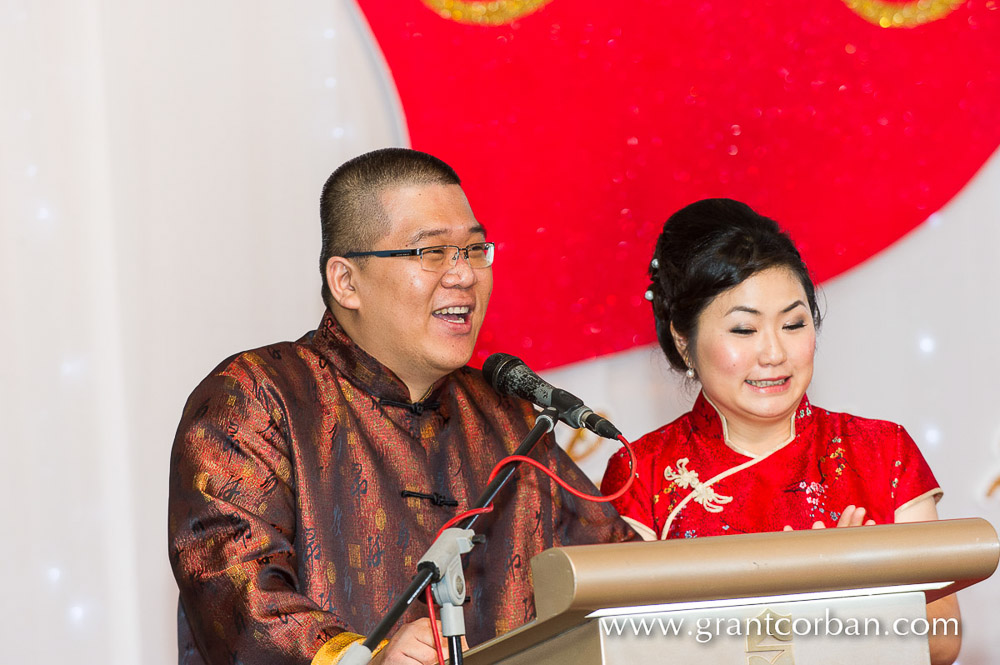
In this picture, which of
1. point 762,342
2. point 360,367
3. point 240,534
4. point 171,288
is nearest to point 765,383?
point 762,342

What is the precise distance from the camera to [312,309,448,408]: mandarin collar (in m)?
2.44

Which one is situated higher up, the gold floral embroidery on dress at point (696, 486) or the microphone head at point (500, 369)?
the microphone head at point (500, 369)

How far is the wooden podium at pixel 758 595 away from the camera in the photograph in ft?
4.31

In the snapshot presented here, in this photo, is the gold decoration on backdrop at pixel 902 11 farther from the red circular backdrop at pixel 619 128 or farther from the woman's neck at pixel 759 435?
the woman's neck at pixel 759 435

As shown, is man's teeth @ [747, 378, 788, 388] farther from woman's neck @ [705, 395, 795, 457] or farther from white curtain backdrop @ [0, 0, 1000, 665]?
→ white curtain backdrop @ [0, 0, 1000, 665]

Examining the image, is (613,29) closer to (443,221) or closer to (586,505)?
(443,221)

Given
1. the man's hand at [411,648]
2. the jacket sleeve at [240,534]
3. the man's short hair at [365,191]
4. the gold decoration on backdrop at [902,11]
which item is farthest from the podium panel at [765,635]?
the gold decoration on backdrop at [902,11]

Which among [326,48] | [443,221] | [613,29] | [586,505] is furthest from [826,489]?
[326,48]

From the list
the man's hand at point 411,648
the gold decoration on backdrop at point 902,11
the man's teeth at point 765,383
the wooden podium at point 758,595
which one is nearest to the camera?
the wooden podium at point 758,595

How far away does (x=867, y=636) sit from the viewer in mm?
1401

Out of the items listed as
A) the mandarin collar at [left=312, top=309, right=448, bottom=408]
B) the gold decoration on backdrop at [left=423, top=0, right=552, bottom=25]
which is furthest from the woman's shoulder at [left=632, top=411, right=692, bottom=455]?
the gold decoration on backdrop at [left=423, top=0, right=552, bottom=25]

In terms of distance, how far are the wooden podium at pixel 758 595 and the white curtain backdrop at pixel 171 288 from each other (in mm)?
1878

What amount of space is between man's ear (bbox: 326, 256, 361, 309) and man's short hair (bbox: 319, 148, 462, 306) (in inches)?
0.9

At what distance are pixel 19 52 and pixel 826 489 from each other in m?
2.35
